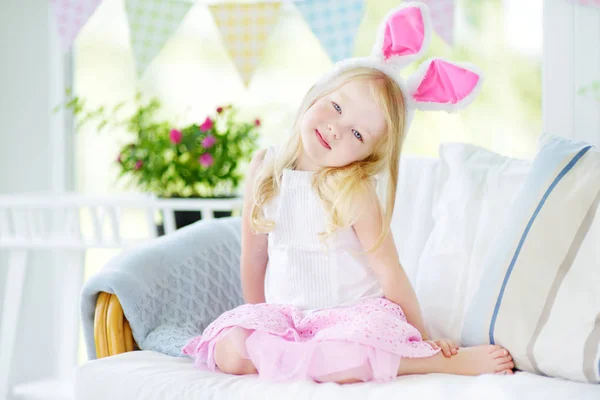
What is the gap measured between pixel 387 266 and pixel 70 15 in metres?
1.62

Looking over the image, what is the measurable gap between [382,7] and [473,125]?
1.74 feet

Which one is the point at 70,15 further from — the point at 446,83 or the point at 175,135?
the point at 446,83

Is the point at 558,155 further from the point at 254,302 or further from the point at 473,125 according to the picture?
the point at 473,125

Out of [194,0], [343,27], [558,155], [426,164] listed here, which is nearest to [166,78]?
[194,0]

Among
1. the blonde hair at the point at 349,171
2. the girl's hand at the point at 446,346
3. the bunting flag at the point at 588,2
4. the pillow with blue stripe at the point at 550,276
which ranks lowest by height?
the girl's hand at the point at 446,346

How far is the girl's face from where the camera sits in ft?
5.06

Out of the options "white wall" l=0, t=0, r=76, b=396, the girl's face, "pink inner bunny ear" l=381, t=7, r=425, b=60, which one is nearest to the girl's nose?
the girl's face

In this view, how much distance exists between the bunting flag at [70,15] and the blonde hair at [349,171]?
1254 millimetres

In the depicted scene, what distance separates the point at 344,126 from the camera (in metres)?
1.54

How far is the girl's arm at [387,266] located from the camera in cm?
154

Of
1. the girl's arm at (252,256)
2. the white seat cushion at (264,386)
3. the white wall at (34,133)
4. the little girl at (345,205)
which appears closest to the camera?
the white seat cushion at (264,386)

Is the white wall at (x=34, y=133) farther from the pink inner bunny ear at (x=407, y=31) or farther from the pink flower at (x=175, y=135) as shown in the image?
the pink inner bunny ear at (x=407, y=31)

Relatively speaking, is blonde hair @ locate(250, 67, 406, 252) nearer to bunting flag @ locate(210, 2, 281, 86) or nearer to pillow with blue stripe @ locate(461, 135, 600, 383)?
pillow with blue stripe @ locate(461, 135, 600, 383)

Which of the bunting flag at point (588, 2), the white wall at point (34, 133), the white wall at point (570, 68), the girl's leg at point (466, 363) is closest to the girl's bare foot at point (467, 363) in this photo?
the girl's leg at point (466, 363)
